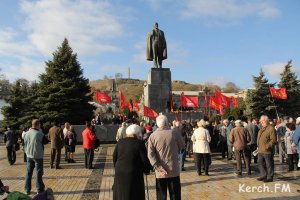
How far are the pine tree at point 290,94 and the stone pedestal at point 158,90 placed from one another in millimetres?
17770

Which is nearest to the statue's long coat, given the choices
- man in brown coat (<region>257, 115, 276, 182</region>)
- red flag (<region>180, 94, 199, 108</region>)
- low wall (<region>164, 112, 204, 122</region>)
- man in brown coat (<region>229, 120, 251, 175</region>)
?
red flag (<region>180, 94, 199, 108</region>)

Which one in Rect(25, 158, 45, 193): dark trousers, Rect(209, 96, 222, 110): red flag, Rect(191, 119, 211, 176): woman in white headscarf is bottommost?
Rect(25, 158, 45, 193): dark trousers

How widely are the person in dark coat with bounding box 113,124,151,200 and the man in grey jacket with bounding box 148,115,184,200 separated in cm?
67

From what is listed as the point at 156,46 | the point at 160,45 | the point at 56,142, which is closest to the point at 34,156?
the point at 56,142

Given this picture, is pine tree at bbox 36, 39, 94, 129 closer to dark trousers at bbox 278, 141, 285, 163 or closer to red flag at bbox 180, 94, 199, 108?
red flag at bbox 180, 94, 199, 108

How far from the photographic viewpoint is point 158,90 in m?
22.6

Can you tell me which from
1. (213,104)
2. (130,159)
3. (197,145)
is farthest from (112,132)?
(130,159)

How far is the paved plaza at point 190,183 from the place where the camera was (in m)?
7.77

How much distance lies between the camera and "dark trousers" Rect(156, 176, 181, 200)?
6.07 metres

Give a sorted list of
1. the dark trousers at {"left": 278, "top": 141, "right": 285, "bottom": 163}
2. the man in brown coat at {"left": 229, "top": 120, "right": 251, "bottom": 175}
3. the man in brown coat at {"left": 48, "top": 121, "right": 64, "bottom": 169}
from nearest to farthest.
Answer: the man in brown coat at {"left": 229, "top": 120, "right": 251, "bottom": 175} < the man in brown coat at {"left": 48, "top": 121, "right": 64, "bottom": 169} < the dark trousers at {"left": 278, "top": 141, "right": 285, "bottom": 163}

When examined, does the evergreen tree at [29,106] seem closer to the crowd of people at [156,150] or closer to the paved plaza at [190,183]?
the crowd of people at [156,150]

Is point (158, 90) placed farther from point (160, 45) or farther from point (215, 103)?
point (215, 103)

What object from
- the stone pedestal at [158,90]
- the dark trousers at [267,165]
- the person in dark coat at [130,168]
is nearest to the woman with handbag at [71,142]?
the dark trousers at [267,165]

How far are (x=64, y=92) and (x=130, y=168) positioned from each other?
80.0ft
